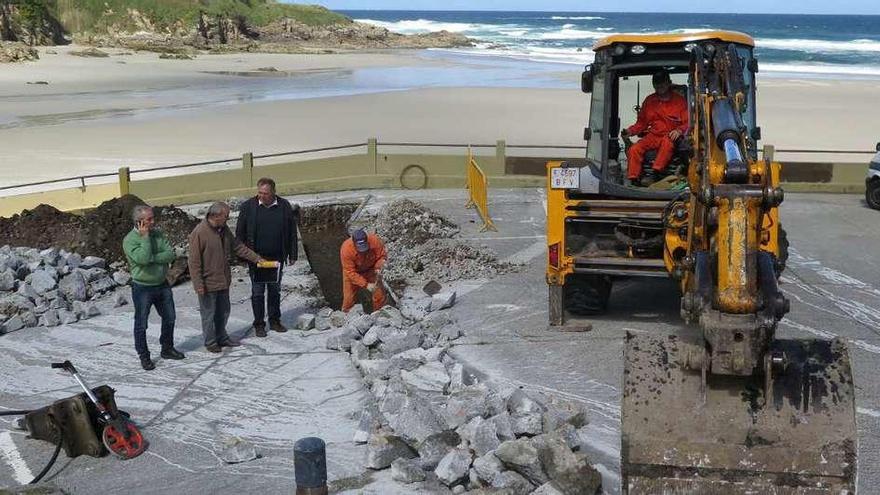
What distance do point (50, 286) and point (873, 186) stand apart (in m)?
13.8

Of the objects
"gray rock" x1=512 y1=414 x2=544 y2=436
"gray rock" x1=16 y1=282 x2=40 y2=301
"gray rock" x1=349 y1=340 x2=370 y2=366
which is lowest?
"gray rock" x1=349 y1=340 x2=370 y2=366

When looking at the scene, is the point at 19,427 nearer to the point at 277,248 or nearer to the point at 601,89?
the point at 277,248

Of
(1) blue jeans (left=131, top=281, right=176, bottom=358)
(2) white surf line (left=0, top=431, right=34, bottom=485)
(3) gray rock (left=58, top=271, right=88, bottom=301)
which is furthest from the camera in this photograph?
(3) gray rock (left=58, top=271, right=88, bottom=301)

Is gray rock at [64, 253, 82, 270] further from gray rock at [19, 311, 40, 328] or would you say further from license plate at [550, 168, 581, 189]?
license plate at [550, 168, 581, 189]

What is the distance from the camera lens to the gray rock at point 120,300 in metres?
11.5

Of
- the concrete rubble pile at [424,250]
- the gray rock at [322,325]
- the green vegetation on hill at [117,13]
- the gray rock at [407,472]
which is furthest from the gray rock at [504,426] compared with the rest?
the green vegetation on hill at [117,13]

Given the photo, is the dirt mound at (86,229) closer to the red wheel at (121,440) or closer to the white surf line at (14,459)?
the white surf line at (14,459)

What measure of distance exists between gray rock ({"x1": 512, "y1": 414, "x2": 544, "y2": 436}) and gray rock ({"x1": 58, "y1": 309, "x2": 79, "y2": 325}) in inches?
237

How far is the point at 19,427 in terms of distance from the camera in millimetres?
7613

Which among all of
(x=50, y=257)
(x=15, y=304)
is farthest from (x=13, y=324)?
(x=50, y=257)

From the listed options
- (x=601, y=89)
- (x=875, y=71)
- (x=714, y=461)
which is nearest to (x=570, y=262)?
(x=601, y=89)

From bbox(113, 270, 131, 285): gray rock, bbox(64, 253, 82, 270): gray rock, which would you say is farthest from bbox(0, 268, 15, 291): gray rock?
bbox(113, 270, 131, 285): gray rock

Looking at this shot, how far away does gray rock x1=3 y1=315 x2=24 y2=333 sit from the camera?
10289 mm

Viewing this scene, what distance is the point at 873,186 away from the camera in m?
17.5
